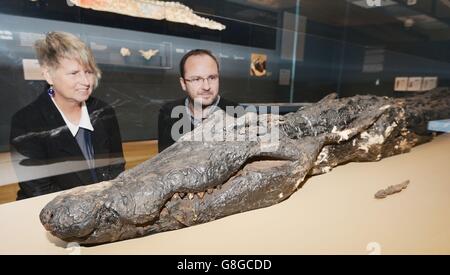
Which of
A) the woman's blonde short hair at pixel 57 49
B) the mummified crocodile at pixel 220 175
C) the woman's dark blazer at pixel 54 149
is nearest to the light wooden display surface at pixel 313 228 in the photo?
the mummified crocodile at pixel 220 175

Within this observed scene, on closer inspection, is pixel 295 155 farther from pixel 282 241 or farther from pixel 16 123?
pixel 16 123

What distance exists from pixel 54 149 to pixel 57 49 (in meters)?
0.66

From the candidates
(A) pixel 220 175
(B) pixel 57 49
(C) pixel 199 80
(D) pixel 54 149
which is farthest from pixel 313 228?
(B) pixel 57 49

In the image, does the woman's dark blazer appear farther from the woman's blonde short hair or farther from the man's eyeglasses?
the man's eyeglasses

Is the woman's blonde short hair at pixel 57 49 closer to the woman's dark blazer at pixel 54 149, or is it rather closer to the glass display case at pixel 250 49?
the glass display case at pixel 250 49

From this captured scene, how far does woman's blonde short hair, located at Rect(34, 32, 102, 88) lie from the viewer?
2006 mm

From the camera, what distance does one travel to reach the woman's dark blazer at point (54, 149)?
2.01 meters

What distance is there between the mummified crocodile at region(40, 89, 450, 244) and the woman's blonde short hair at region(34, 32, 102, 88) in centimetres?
104

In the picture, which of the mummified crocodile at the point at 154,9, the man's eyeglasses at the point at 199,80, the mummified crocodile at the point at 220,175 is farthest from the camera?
the man's eyeglasses at the point at 199,80

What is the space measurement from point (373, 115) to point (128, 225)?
1838mm

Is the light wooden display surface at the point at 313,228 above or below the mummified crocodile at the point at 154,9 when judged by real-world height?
below

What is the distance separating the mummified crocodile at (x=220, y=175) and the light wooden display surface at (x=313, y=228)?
72 millimetres

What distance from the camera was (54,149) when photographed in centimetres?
213


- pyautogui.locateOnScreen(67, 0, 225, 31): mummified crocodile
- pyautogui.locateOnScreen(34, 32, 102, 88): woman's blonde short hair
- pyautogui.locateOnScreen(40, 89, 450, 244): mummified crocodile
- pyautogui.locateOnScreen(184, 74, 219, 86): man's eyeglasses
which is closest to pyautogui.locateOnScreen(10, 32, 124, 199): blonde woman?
pyautogui.locateOnScreen(34, 32, 102, 88): woman's blonde short hair
